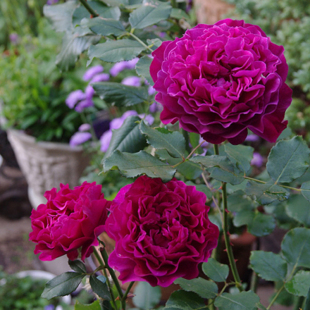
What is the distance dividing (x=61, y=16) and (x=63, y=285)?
44cm

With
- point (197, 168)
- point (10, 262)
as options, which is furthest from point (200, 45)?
point (10, 262)

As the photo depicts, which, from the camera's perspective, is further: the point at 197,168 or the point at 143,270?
the point at 197,168

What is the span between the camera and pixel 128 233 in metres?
0.30

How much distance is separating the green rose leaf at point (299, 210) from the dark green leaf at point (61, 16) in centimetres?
43

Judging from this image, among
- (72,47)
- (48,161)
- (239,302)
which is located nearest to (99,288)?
(239,302)

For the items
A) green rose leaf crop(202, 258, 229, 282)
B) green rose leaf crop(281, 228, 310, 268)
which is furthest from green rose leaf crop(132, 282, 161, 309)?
green rose leaf crop(281, 228, 310, 268)

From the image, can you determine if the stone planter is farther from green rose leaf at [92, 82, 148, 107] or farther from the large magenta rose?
the large magenta rose

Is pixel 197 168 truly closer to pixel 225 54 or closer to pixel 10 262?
pixel 225 54

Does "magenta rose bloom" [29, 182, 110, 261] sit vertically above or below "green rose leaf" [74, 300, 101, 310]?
above

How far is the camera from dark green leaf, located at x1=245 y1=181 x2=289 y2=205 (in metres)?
0.31

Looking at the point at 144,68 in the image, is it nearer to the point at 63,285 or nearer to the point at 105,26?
the point at 105,26

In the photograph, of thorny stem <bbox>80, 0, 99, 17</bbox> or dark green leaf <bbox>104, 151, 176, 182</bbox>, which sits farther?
thorny stem <bbox>80, 0, 99, 17</bbox>

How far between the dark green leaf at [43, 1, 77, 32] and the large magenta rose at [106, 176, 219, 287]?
0.36 m

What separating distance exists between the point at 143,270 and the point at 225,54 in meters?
0.20
